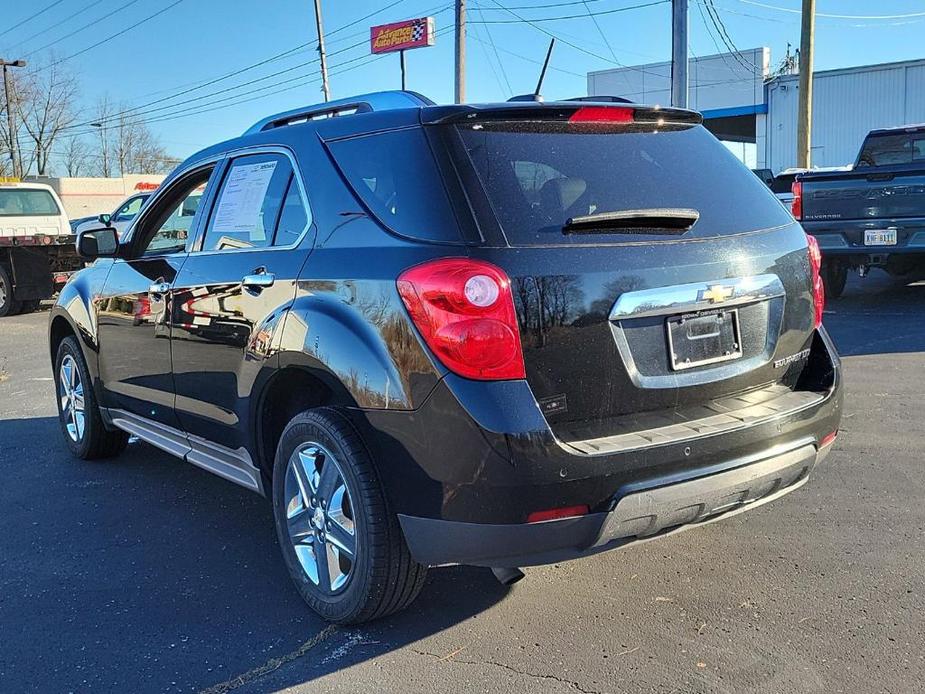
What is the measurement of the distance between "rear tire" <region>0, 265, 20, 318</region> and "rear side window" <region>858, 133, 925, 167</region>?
39.2ft

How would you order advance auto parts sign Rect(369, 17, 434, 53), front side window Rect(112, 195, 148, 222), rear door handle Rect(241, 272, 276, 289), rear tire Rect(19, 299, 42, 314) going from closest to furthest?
rear door handle Rect(241, 272, 276, 289), rear tire Rect(19, 299, 42, 314), front side window Rect(112, 195, 148, 222), advance auto parts sign Rect(369, 17, 434, 53)

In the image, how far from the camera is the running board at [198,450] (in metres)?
3.78

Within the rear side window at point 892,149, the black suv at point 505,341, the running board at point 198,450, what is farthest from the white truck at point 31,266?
the rear side window at point 892,149

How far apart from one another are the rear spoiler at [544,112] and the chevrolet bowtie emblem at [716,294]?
74 cm

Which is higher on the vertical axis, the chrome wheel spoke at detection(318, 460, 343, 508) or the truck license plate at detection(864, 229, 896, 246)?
the truck license plate at detection(864, 229, 896, 246)

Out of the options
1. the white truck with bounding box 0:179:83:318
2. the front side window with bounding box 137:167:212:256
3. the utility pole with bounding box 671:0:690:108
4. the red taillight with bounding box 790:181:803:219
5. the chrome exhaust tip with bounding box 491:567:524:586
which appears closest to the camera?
the chrome exhaust tip with bounding box 491:567:524:586

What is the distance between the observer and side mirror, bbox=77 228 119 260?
488cm

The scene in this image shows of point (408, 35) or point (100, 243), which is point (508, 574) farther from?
point (408, 35)

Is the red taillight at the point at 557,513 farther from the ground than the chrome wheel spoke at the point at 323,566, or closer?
farther from the ground

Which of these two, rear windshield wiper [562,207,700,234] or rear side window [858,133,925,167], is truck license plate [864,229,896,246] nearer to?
rear side window [858,133,925,167]

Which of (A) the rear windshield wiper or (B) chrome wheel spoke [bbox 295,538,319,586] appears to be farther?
(B) chrome wheel spoke [bbox 295,538,319,586]

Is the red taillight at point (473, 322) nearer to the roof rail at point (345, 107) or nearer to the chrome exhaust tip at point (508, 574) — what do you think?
the chrome exhaust tip at point (508, 574)

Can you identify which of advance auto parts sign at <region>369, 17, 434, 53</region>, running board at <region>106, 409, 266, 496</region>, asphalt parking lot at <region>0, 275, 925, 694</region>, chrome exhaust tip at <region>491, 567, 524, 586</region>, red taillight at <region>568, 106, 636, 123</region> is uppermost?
advance auto parts sign at <region>369, 17, 434, 53</region>

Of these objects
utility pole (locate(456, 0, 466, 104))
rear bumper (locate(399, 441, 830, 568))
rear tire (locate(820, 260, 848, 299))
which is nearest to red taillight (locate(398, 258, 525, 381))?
rear bumper (locate(399, 441, 830, 568))
